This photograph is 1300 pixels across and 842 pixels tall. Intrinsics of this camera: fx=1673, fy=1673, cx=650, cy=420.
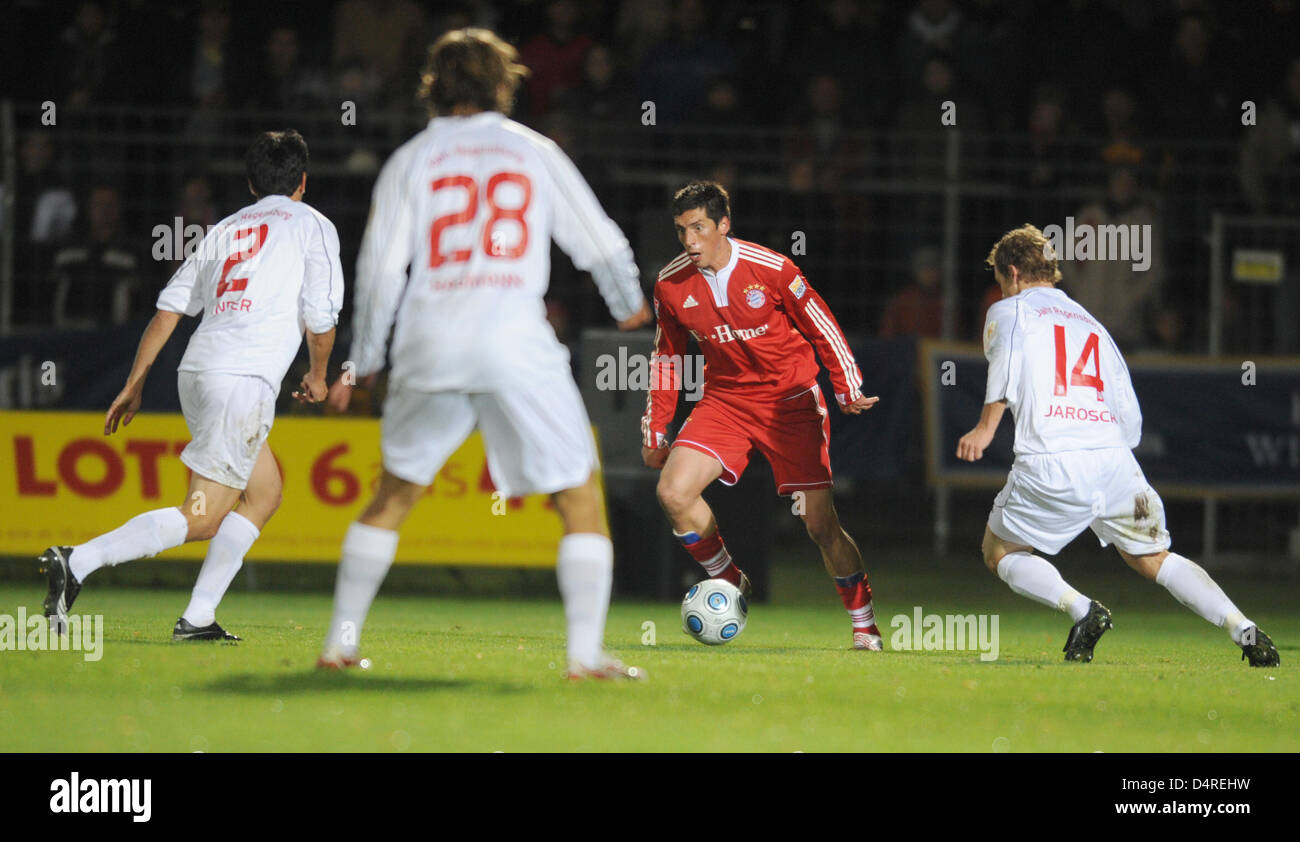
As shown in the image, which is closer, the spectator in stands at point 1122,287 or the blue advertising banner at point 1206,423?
the blue advertising banner at point 1206,423

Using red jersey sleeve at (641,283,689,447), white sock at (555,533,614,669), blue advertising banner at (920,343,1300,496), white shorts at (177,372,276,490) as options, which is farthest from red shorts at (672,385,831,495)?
blue advertising banner at (920,343,1300,496)

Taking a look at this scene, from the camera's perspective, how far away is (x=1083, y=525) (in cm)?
757

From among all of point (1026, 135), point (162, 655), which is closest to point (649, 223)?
point (1026, 135)

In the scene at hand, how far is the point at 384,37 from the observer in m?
15.7

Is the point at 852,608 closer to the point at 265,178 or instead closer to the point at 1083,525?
the point at 1083,525

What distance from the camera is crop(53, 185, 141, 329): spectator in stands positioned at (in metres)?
13.3

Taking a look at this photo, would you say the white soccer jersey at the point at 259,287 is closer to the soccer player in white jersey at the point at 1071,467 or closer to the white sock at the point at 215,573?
the white sock at the point at 215,573

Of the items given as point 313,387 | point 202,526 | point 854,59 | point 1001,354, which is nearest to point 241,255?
point 313,387

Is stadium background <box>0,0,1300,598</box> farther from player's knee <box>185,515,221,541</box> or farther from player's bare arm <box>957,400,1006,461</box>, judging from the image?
player's knee <box>185,515,221,541</box>

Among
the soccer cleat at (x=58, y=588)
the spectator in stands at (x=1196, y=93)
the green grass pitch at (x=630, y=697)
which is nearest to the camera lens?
the green grass pitch at (x=630, y=697)

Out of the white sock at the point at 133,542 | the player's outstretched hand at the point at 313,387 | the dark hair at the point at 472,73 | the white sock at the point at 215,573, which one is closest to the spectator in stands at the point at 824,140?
the player's outstretched hand at the point at 313,387

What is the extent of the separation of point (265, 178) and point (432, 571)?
532cm

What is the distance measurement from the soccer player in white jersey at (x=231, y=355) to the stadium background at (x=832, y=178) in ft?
13.6

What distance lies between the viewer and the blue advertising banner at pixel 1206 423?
1328 centimetres
